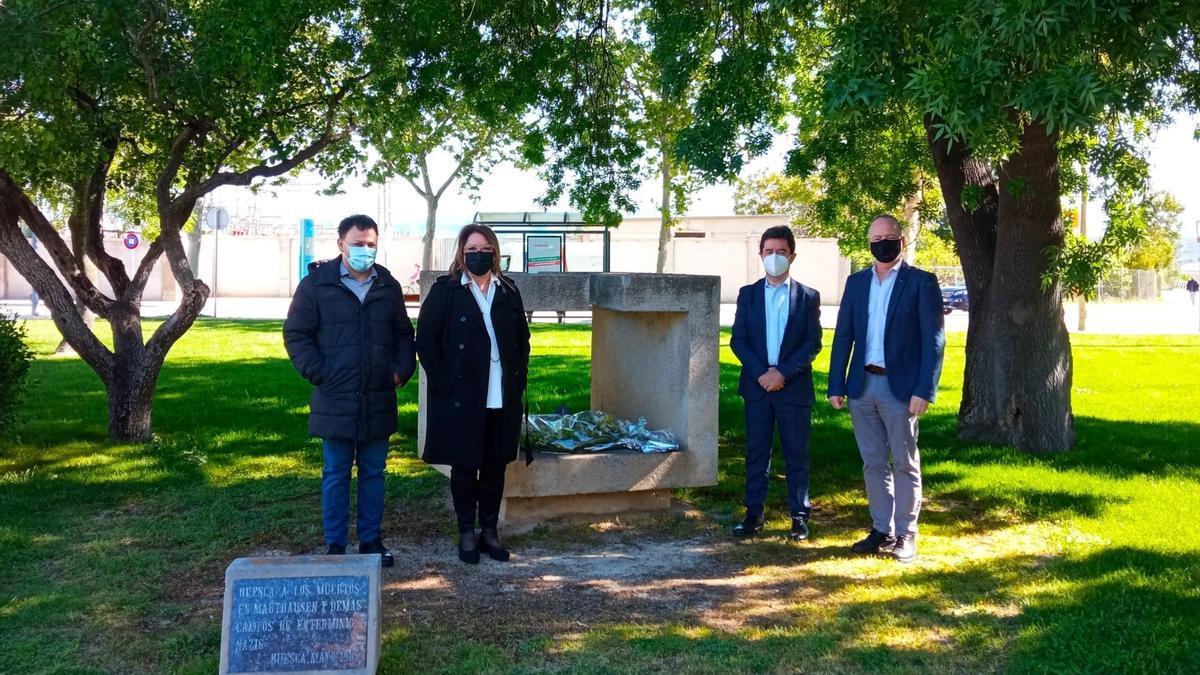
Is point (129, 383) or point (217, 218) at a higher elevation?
point (217, 218)

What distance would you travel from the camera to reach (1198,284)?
2103 inches

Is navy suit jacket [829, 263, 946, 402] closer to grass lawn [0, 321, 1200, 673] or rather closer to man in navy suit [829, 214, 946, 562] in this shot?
man in navy suit [829, 214, 946, 562]

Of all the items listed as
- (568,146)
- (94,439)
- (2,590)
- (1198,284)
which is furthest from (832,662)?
(1198,284)

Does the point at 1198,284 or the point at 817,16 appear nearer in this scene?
the point at 817,16

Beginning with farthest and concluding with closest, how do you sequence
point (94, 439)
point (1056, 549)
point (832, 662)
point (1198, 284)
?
point (1198, 284) → point (94, 439) → point (1056, 549) → point (832, 662)

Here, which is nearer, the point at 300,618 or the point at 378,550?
the point at 300,618

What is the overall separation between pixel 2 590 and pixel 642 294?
3.91 m

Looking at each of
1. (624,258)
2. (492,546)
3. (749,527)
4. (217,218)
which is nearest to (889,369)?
(749,527)

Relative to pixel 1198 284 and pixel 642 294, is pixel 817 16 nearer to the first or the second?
pixel 642 294

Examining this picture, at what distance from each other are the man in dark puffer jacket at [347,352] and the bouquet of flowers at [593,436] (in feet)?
4.08

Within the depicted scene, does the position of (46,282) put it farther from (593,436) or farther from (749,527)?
(749,527)

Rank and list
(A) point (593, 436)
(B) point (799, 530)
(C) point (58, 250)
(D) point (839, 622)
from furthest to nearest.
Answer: (C) point (58, 250)
(A) point (593, 436)
(B) point (799, 530)
(D) point (839, 622)

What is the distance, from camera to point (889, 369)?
588 centimetres

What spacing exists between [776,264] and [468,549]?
247 centimetres
